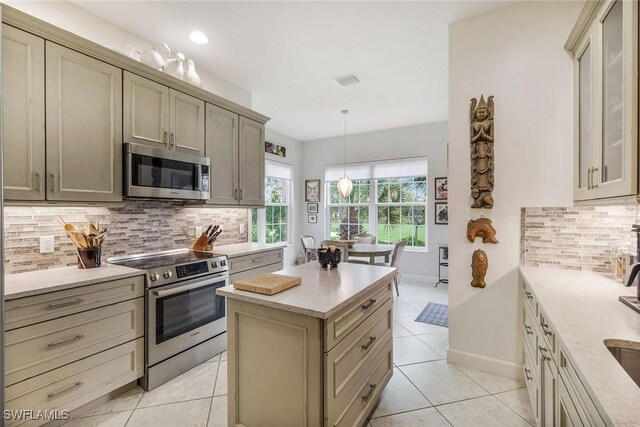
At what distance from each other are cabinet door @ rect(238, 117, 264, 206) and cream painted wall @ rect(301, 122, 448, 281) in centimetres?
291

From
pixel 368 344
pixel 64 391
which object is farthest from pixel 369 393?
pixel 64 391

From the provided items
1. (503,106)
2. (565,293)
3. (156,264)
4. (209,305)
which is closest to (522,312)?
(565,293)

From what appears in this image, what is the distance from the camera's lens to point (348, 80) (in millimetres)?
3617

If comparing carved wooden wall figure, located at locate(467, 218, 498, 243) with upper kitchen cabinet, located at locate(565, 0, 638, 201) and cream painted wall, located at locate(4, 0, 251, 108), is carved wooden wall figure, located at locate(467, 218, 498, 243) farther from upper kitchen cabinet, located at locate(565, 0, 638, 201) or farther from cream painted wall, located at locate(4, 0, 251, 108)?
cream painted wall, located at locate(4, 0, 251, 108)

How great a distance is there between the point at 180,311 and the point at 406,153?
15.3ft

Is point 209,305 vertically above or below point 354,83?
below

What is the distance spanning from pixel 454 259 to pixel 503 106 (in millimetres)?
1278

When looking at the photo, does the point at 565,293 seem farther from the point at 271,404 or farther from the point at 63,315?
the point at 63,315

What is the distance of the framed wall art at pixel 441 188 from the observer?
17.5ft

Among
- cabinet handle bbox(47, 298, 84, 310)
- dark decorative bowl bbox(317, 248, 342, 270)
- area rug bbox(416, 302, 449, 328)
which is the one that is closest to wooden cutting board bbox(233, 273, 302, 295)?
dark decorative bowl bbox(317, 248, 342, 270)

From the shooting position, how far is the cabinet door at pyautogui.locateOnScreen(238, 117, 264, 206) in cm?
346

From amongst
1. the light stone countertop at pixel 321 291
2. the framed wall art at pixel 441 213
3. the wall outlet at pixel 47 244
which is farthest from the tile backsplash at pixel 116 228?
the framed wall art at pixel 441 213

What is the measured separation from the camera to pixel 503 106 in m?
2.36

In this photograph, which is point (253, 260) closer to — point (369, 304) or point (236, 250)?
point (236, 250)
